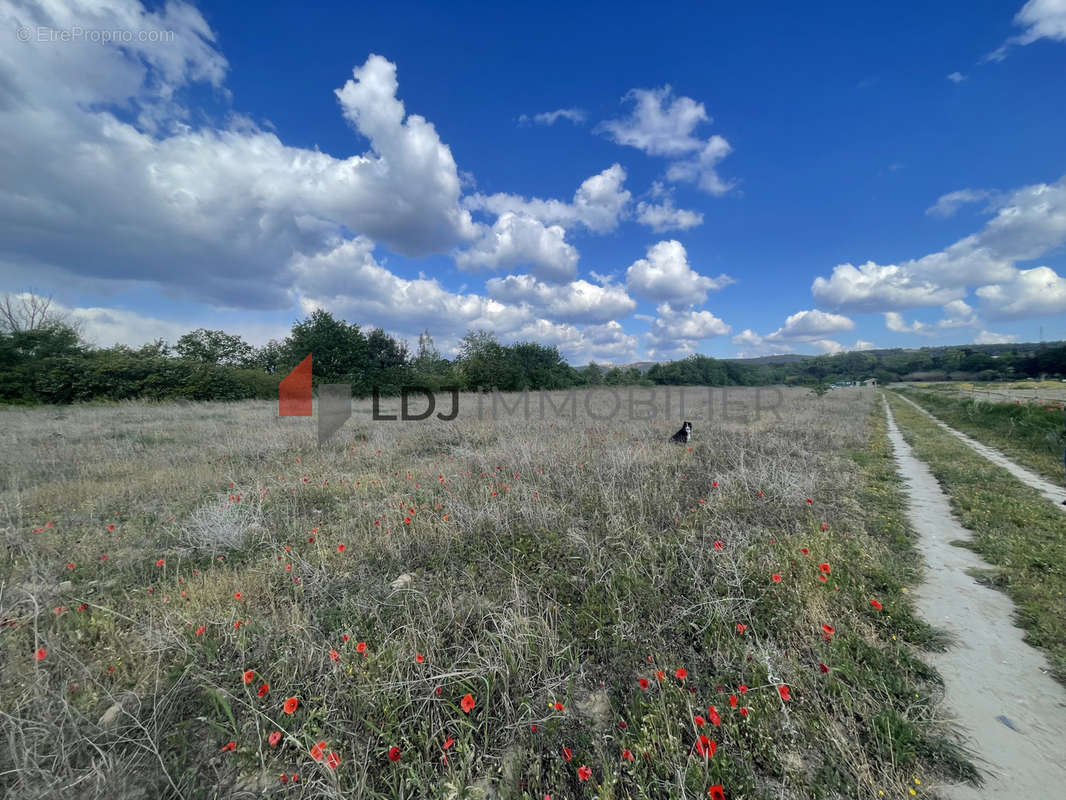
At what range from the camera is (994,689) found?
234 cm

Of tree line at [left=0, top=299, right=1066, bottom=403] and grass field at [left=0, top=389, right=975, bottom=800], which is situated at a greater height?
tree line at [left=0, top=299, right=1066, bottom=403]

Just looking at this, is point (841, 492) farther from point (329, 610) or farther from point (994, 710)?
point (329, 610)

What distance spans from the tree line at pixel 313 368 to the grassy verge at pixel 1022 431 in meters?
16.0

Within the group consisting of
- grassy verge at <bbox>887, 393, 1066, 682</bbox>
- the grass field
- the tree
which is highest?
the tree

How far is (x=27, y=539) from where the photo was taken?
4062mm

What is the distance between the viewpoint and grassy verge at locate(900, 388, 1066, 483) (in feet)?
28.6

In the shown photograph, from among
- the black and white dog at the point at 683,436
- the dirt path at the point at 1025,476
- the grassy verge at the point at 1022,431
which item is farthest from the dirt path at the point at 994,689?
the grassy verge at the point at 1022,431

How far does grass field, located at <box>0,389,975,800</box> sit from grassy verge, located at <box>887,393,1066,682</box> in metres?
0.76

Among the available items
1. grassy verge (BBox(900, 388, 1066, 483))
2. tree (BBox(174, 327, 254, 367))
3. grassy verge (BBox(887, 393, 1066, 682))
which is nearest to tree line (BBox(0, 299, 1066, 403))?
tree (BBox(174, 327, 254, 367))

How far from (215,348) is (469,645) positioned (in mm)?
46840

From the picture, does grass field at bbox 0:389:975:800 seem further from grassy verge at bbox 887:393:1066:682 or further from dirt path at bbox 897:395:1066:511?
dirt path at bbox 897:395:1066:511

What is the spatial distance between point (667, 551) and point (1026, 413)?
19.6m

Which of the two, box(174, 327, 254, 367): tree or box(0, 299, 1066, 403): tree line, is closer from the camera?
box(0, 299, 1066, 403): tree line

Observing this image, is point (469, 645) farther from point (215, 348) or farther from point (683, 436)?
point (215, 348)
